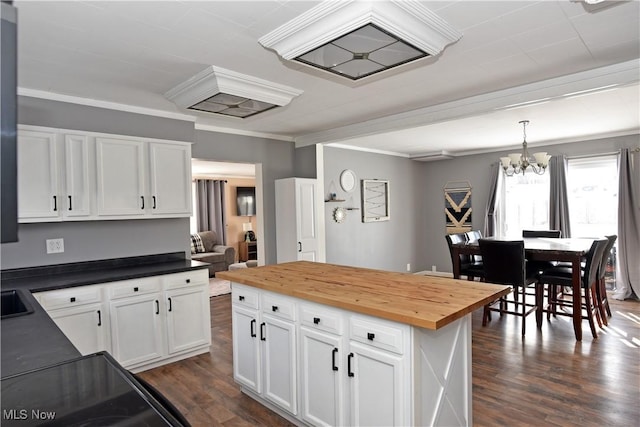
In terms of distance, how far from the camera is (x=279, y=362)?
242 cm

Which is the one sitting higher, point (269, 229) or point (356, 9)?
point (356, 9)

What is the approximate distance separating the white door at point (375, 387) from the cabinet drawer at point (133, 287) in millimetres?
2110

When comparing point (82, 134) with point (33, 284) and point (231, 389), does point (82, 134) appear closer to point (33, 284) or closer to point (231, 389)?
point (33, 284)

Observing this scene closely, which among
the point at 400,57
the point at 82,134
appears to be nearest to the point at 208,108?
the point at 82,134

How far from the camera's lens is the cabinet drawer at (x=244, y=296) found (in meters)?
2.60

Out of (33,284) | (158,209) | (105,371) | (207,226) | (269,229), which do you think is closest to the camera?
(105,371)

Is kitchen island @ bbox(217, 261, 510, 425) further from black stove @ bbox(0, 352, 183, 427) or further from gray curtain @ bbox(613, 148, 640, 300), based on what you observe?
gray curtain @ bbox(613, 148, 640, 300)

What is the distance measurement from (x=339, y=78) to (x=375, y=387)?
2038mm

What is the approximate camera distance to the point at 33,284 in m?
2.86

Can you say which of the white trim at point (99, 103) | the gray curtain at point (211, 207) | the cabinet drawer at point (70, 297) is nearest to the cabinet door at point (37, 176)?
the white trim at point (99, 103)

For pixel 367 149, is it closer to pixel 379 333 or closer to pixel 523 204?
pixel 523 204

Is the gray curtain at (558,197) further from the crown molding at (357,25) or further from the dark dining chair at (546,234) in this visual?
the crown molding at (357,25)

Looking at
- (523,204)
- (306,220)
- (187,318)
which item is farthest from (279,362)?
(523,204)

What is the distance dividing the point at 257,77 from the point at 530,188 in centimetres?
563
